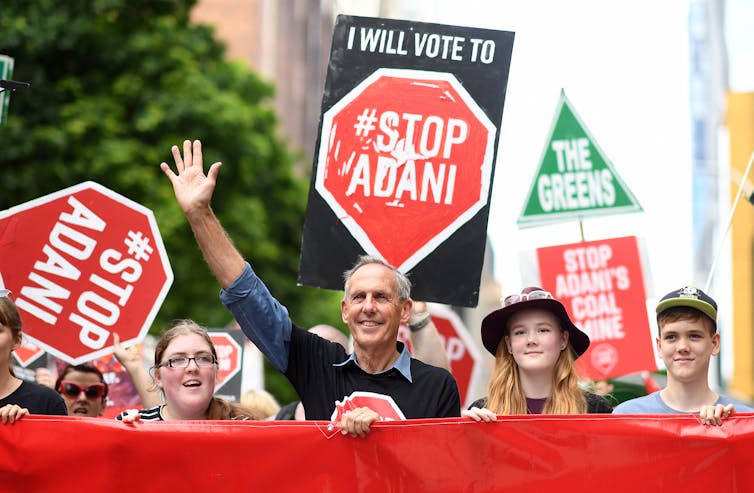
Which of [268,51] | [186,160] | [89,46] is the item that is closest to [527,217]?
[186,160]

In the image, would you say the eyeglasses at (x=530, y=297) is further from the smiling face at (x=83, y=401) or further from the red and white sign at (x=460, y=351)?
the red and white sign at (x=460, y=351)

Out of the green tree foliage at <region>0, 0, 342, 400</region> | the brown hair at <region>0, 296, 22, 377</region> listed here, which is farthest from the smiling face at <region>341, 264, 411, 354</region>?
the green tree foliage at <region>0, 0, 342, 400</region>

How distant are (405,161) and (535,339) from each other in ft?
5.13

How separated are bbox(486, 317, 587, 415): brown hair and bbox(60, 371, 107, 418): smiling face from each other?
2.35m

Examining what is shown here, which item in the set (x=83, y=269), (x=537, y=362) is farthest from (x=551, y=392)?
(x=83, y=269)

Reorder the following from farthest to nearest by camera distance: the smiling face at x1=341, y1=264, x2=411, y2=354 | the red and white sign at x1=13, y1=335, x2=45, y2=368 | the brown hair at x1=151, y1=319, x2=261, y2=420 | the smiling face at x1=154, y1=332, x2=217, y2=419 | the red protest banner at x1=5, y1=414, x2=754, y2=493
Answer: the red and white sign at x1=13, y1=335, x2=45, y2=368
the brown hair at x1=151, y1=319, x2=261, y2=420
the smiling face at x1=154, y1=332, x2=217, y2=419
the smiling face at x1=341, y1=264, x2=411, y2=354
the red protest banner at x1=5, y1=414, x2=754, y2=493

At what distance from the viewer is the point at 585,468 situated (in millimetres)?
4867

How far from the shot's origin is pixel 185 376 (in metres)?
5.22

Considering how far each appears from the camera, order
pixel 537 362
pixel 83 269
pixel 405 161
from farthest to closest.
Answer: pixel 83 269
pixel 405 161
pixel 537 362

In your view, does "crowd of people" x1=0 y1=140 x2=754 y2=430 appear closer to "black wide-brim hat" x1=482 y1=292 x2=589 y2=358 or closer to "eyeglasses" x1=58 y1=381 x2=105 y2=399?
"black wide-brim hat" x1=482 y1=292 x2=589 y2=358

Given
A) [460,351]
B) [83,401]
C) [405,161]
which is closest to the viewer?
[405,161]

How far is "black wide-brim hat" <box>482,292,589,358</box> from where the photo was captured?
205 inches

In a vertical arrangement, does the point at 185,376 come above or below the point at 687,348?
below

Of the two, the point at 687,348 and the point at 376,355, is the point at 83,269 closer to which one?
the point at 376,355
